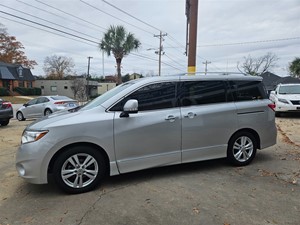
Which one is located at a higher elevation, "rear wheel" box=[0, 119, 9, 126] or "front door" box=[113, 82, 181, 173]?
"front door" box=[113, 82, 181, 173]

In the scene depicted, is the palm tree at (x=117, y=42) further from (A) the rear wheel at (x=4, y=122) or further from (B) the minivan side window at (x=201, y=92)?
(B) the minivan side window at (x=201, y=92)

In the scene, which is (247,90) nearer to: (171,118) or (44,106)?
(171,118)

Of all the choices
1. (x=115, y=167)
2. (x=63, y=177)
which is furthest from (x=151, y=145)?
(x=63, y=177)

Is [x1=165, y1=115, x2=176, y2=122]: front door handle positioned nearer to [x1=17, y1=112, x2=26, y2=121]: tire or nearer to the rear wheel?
the rear wheel

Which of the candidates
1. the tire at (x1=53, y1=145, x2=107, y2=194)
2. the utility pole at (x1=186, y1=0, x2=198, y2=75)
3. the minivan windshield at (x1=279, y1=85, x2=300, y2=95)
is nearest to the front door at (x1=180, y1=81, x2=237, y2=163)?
the tire at (x1=53, y1=145, x2=107, y2=194)

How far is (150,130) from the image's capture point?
4.12 metres

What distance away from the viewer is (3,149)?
22.1 feet

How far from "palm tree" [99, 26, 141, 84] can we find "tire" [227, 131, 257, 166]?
27.1m

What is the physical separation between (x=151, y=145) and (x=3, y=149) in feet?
15.1

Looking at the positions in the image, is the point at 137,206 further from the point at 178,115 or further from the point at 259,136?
the point at 259,136

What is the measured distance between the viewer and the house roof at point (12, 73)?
48.2 m

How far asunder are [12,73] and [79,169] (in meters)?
54.3

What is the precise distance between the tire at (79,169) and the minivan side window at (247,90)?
2735mm

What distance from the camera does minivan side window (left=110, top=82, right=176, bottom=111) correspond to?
4188 mm
